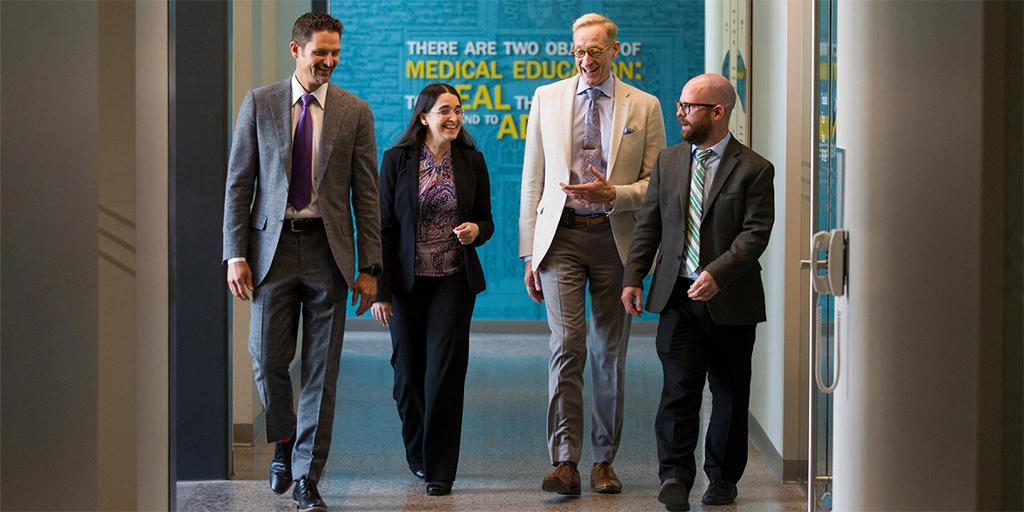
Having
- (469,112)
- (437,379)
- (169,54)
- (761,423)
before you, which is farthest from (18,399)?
(469,112)

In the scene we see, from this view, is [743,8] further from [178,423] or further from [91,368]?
[91,368]

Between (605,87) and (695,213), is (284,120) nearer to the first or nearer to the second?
(605,87)

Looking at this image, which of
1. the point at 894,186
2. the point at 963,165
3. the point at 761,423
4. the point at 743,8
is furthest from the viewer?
the point at 743,8

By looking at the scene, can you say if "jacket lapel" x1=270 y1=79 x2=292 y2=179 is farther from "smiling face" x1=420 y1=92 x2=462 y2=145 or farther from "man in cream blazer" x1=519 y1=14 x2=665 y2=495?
"man in cream blazer" x1=519 y1=14 x2=665 y2=495

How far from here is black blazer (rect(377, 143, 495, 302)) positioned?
18.0ft

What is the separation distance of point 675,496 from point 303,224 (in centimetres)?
172

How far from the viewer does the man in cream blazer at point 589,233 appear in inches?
214

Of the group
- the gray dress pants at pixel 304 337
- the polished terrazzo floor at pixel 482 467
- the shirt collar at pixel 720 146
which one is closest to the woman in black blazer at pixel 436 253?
the polished terrazzo floor at pixel 482 467

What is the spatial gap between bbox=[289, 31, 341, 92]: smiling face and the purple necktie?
65mm

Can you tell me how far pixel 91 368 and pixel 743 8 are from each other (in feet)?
14.4

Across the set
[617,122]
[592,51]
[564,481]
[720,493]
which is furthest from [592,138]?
[720,493]

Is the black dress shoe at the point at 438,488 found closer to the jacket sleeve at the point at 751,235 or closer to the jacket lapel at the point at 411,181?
the jacket lapel at the point at 411,181

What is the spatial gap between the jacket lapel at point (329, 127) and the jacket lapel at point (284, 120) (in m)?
0.11

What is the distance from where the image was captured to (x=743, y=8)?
6848 mm
